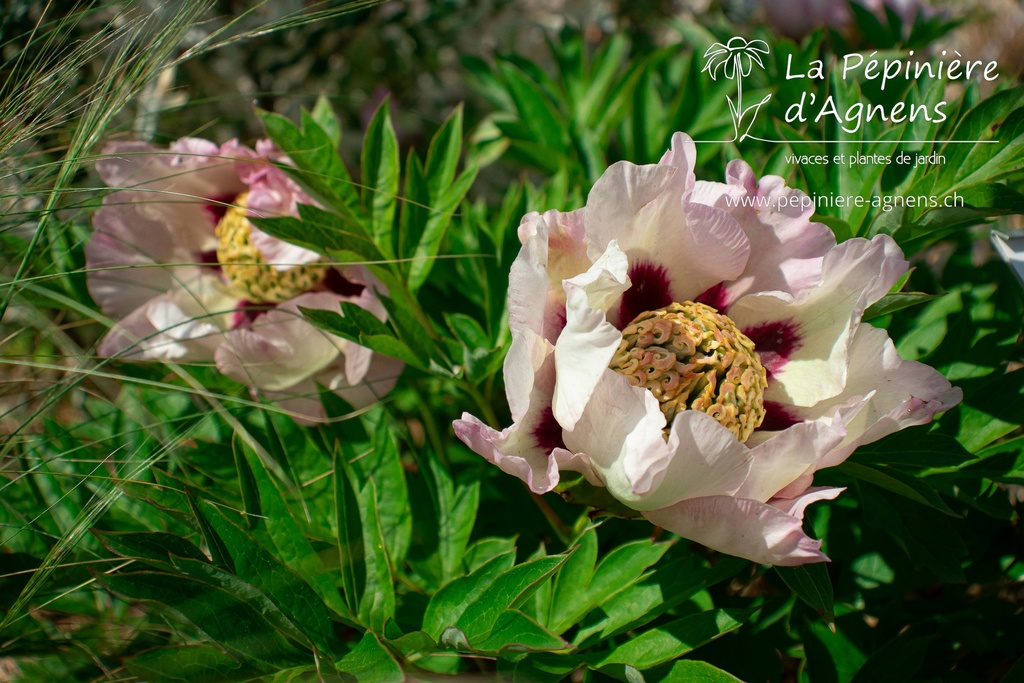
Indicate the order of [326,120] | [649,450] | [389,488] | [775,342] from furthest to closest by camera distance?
[326,120]
[389,488]
[775,342]
[649,450]

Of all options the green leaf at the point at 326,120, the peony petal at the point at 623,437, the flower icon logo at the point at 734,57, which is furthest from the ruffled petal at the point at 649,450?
the flower icon logo at the point at 734,57

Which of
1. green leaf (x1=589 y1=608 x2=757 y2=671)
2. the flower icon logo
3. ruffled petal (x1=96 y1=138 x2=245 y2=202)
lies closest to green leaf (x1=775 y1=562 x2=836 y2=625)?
green leaf (x1=589 y1=608 x2=757 y2=671)

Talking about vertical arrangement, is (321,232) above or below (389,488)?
above

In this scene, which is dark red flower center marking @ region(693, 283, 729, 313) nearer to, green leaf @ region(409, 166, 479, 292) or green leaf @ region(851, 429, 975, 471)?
green leaf @ region(851, 429, 975, 471)

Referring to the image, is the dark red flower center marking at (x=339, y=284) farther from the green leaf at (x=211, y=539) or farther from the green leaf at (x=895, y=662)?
the green leaf at (x=895, y=662)

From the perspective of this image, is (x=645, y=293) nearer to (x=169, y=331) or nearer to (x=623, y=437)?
(x=623, y=437)

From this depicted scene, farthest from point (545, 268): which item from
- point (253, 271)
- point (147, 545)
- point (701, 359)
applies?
point (253, 271)
